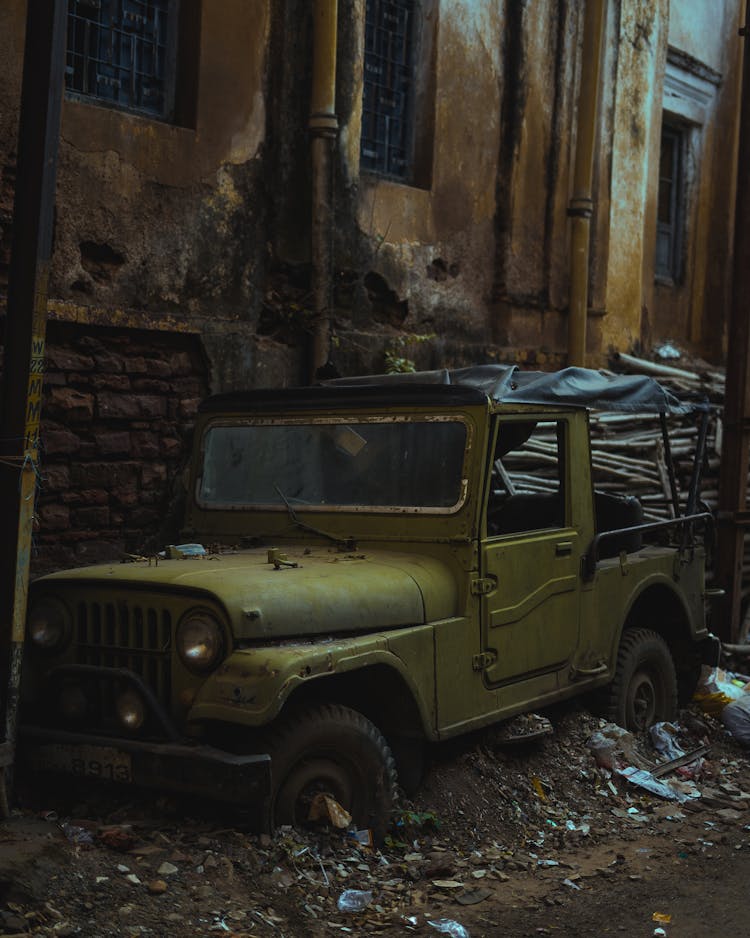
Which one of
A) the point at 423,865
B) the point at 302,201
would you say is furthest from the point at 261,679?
the point at 302,201

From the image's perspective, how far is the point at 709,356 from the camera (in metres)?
14.5

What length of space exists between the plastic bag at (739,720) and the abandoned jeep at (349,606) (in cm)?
57

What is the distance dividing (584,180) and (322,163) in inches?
129

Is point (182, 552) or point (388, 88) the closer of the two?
point (182, 552)

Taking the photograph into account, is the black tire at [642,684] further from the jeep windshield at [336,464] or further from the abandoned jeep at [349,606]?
the jeep windshield at [336,464]

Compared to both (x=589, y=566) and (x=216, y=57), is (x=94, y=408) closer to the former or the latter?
(x=216, y=57)

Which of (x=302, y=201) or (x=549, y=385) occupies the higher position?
(x=302, y=201)

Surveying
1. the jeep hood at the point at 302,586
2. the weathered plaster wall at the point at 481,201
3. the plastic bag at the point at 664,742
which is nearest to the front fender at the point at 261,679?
the jeep hood at the point at 302,586

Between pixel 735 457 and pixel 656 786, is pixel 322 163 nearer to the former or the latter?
pixel 735 457

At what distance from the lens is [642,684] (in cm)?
696

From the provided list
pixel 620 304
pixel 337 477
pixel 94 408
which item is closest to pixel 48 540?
pixel 94 408

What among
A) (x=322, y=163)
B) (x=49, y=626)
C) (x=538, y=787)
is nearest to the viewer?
(x=49, y=626)

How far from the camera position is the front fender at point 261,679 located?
4.27m

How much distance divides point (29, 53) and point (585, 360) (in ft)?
24.5
